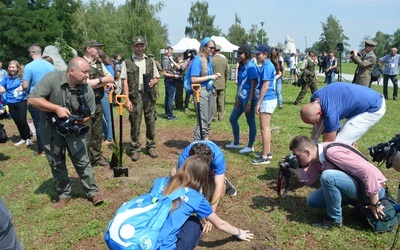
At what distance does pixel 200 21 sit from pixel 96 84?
60.1 meters

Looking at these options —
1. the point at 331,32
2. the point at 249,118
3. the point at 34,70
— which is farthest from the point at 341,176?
the point at 331,32

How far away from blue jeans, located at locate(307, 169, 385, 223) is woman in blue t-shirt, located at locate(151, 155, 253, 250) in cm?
130

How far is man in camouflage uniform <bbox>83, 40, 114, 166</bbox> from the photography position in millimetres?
4981

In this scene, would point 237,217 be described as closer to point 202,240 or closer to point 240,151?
point 202,240

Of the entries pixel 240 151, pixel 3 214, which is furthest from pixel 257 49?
pixel 3 214

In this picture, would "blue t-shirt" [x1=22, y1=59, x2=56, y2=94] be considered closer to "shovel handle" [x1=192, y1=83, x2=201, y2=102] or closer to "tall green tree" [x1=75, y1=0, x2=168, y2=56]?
"shovel handle" [x1=192, y1=83, x2=201, y2=102]

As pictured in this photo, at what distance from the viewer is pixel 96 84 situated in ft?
16.1

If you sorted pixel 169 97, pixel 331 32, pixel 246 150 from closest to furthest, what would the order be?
1. pixel 246 150
2. pixel 169 97
3. pixel 331 32

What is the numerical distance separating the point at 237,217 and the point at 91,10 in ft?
145

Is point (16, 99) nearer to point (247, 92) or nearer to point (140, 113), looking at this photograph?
point (140, 113)

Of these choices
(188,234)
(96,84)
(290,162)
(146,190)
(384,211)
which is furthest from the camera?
(96,84)

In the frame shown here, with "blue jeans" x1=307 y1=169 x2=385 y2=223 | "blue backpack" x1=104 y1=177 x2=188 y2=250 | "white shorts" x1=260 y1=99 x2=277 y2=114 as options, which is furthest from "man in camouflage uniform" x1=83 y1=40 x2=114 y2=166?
"blue jeans" x1=307 y1=169 x2=385 y2=223

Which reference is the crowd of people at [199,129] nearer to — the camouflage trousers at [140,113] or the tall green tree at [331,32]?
the camouflage trousers at [140,113]

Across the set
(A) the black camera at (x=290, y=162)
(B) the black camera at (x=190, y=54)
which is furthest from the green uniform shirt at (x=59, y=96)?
(B) the black camera at (x=190, y=54)
